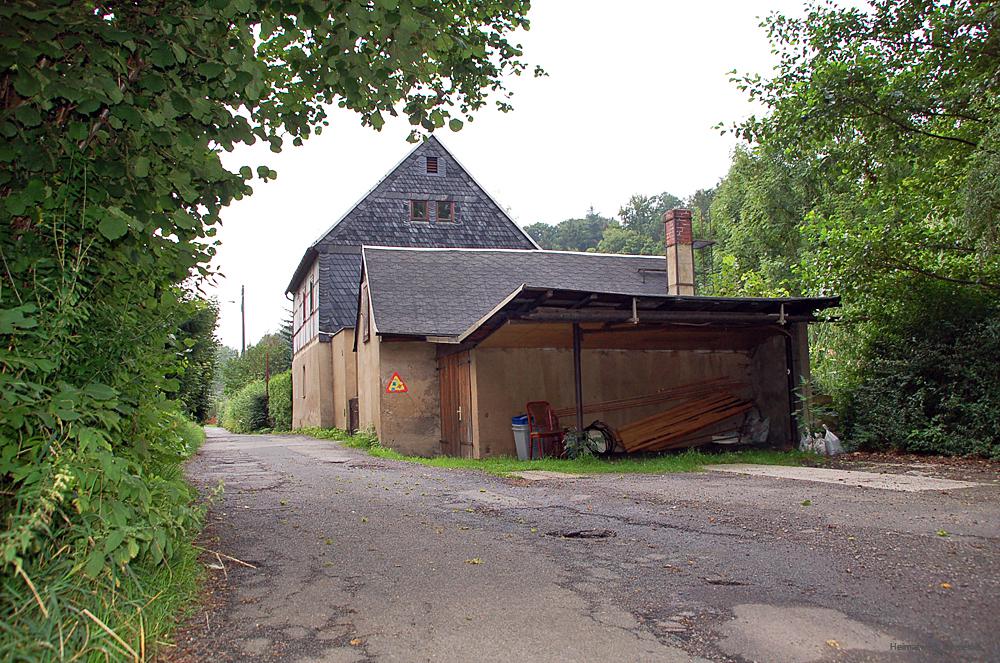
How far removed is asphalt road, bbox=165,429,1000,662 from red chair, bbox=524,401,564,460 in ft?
19.7

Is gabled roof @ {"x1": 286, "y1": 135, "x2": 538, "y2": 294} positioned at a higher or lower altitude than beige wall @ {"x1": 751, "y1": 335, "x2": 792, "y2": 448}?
higher

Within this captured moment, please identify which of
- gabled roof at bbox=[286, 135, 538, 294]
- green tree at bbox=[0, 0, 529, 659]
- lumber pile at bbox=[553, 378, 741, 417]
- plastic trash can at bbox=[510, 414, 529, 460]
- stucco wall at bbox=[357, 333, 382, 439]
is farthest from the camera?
gabled roof at bbox=[286, 135, 538, 294]

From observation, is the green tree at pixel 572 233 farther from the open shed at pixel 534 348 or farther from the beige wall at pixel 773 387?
the beige wall at pixel 773 387

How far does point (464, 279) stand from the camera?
68.4 feet

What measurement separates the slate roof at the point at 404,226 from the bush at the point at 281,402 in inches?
211

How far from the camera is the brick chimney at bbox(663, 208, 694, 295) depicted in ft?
61.9

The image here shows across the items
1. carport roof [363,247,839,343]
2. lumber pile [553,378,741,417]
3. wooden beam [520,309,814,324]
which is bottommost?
lumber pile [553,378,741,417]

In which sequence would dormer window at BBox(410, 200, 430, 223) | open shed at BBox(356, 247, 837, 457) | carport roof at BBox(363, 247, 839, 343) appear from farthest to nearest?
dormer window at BBox(410, 200, 430, 223) < open shed at BBox(356, 247, 837, 457) < carport roof at BBox(363, 247, 839, 343)

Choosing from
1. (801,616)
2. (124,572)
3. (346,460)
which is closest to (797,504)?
(801,616)

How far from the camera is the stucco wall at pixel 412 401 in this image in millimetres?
19094

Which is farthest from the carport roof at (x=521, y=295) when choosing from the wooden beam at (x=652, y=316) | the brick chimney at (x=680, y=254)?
the brick chimney at (x=680, y=254)

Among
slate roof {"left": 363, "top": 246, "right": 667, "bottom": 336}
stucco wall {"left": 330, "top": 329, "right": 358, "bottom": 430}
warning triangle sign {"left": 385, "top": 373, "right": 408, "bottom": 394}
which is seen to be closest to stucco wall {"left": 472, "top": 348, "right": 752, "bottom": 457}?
slate roof {"left": 363, "top": 246, "right": 667, "bottom": 336}

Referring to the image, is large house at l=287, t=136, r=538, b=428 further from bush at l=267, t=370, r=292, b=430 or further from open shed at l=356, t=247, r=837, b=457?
open shed at l=356, t=247, r=837, b=457

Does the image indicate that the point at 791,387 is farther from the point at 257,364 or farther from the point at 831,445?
the point at 257,364
